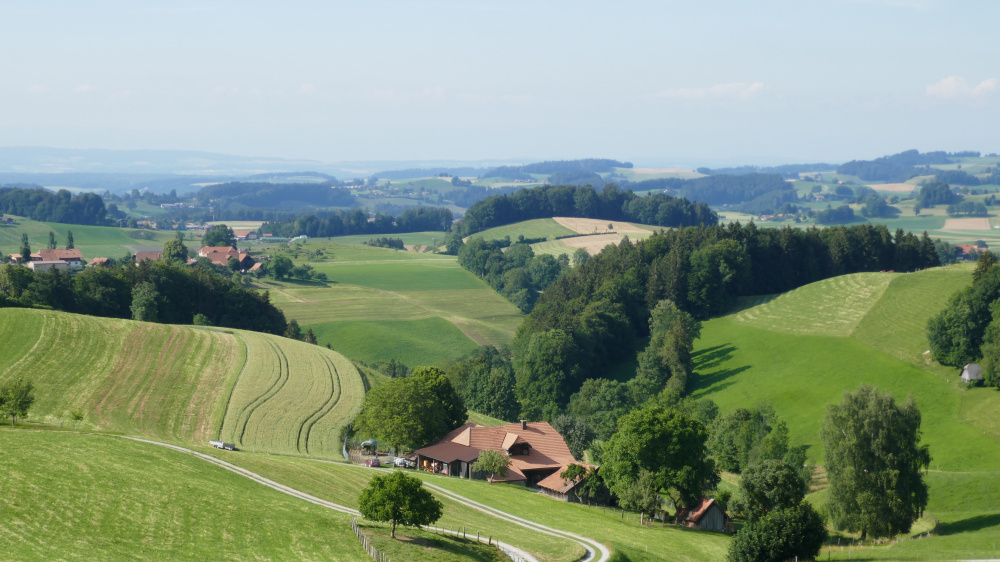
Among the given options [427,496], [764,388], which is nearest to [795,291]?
[764,388]

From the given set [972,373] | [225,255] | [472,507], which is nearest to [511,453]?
[472,507]

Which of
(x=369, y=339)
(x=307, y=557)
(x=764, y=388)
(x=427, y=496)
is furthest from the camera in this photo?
(x=369, y=339)

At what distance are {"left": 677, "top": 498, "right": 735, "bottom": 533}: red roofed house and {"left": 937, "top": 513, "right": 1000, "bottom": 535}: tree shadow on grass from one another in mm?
14593

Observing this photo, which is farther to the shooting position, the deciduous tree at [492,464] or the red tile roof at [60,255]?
the red tile roof at [60,255]

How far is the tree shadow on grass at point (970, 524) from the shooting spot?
160ft

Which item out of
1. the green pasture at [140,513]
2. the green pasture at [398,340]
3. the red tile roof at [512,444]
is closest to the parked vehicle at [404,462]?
the red tile roof at [512,444]

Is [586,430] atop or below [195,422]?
below

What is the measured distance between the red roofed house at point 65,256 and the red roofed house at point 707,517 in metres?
150

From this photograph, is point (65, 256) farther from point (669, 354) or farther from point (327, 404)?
point (669, 354)

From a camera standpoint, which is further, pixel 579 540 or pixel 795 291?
pixel 795 291

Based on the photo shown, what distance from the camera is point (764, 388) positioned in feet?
303

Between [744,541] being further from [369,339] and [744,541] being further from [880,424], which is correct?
[369,339]

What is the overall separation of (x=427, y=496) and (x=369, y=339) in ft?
293

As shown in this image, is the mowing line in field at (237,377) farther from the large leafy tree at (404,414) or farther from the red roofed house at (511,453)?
the red roofed house at (511,453)
